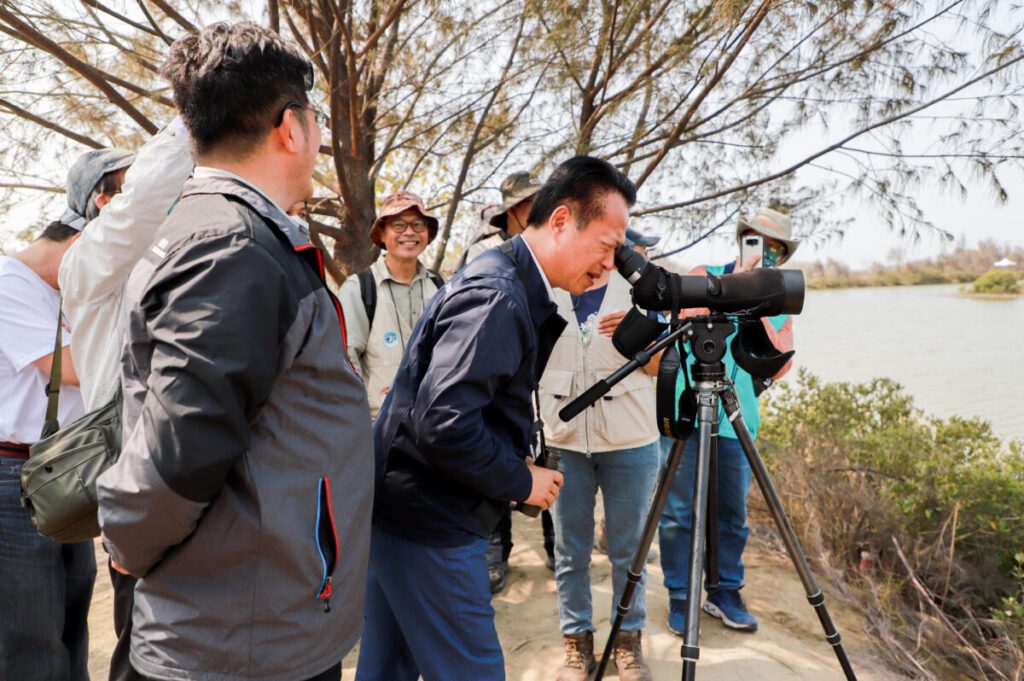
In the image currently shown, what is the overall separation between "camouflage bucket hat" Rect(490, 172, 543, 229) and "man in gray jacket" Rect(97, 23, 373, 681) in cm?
193

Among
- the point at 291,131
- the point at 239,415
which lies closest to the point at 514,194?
the point at 291,131

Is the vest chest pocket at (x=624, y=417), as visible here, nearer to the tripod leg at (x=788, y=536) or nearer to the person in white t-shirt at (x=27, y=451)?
the tripod leg at (x=788, y=536)

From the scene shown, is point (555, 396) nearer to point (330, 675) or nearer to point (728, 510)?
point (728, 510)

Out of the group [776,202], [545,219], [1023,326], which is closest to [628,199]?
[545,219]

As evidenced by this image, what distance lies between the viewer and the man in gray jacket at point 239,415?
1.00 m

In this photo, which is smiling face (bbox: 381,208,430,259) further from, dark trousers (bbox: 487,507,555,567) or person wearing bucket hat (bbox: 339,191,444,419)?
dark trousers (bbox: 487,507,555,567)

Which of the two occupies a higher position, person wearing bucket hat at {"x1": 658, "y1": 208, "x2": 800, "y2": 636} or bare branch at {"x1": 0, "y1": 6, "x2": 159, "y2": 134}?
bare branch at {"x1": 0, "y1": 6, "x2": 159, "y2": 134}

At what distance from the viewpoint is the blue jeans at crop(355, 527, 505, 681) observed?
1.59m

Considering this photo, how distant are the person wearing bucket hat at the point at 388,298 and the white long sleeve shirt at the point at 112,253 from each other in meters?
1.66

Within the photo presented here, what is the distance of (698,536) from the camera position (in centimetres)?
181

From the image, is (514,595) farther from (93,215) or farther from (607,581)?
(93,215)

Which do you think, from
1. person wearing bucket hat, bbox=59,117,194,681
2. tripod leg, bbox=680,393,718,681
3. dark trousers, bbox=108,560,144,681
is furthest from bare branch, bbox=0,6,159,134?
tripod leg, bbox=680,393,718,681

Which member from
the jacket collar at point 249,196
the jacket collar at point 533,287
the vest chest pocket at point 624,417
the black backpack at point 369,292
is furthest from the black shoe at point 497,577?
the jacket collar at point 249,196

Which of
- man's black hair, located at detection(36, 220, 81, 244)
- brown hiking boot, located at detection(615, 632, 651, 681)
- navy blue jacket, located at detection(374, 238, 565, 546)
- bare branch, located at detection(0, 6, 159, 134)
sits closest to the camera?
navy blue jacket, located at detection(374, 238, 565, 546)
